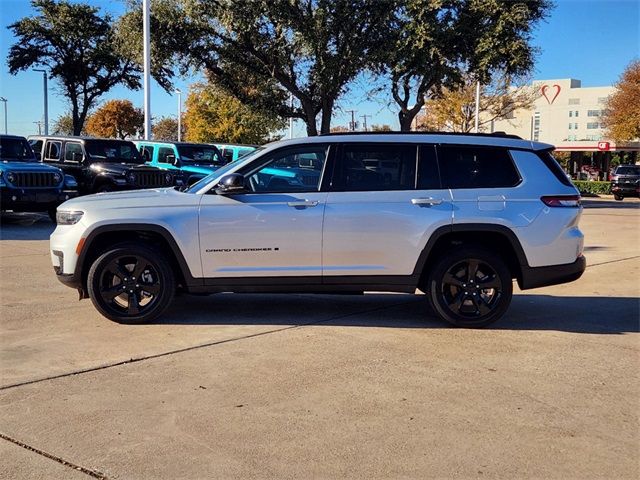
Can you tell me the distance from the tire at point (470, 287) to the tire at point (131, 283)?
258 cm

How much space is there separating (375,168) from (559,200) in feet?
5.95

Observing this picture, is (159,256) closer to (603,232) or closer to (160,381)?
(160,381)

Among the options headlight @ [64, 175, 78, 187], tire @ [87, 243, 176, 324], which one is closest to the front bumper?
headlight @ [64, 175, 78, 187]

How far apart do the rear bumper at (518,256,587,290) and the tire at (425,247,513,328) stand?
6.4 inches

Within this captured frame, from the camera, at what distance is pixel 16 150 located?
1516cm

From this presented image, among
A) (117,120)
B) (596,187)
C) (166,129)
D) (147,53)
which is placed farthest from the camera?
(166,129)

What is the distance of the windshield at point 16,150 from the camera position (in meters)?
14.9

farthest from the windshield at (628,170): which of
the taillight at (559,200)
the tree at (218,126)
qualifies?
the taillight at (559,200)

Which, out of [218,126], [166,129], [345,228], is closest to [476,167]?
[345,228]

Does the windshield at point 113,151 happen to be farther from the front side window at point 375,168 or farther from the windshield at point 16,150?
the front side window at point 375,168

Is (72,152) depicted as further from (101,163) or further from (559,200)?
(559,200)

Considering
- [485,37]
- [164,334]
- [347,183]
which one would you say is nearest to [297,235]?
[347,183]

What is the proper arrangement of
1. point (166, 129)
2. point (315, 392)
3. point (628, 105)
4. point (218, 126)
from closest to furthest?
point (315, 392) < point (628, 105) < point (218, 126) < point (166, 129)

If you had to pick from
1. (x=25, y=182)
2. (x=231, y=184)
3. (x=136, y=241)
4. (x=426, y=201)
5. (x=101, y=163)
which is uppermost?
(x=101, y=163)
